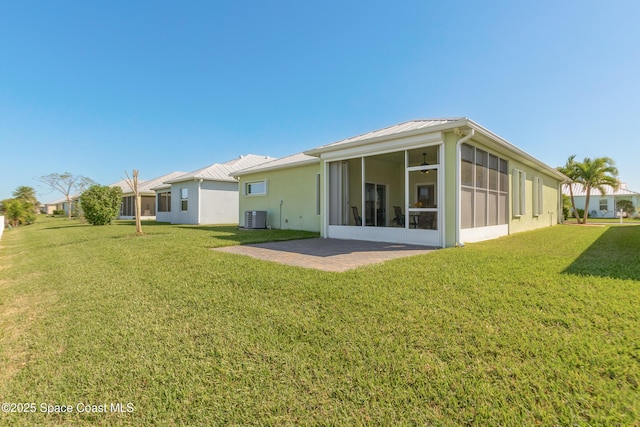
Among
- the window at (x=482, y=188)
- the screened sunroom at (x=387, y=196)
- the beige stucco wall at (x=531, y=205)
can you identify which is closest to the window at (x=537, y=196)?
the beige stucco wall at (x=531, y=205)

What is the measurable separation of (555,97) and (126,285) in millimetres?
16399

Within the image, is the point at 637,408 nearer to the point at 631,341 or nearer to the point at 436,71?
the point at 631,341

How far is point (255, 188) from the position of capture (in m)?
15.9

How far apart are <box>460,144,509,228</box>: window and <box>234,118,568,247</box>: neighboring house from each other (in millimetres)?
31

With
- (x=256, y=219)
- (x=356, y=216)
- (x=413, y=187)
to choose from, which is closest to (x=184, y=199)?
(x=256, y=219)

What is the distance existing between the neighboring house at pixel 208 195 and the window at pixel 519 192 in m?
15.9

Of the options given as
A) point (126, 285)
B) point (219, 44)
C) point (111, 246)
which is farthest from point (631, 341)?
point (219, 44)

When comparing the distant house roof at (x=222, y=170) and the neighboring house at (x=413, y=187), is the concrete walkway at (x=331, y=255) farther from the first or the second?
the distant house roof at (x=222, y=170)

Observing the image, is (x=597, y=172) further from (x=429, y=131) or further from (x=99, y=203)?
(x=99, y=203)

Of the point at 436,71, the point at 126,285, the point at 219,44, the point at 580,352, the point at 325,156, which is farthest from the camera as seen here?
the point at 219,44

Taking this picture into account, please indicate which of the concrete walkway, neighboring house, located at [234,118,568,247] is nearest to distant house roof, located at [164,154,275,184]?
neighboring house, located at [234,118,568,247]

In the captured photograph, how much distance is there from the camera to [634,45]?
8.97 meters

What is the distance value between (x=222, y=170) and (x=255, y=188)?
632 centimetres

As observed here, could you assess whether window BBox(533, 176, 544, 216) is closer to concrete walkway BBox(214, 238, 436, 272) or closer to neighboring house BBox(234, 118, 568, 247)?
neighboring house BBox(234, 118, 568, 247)
